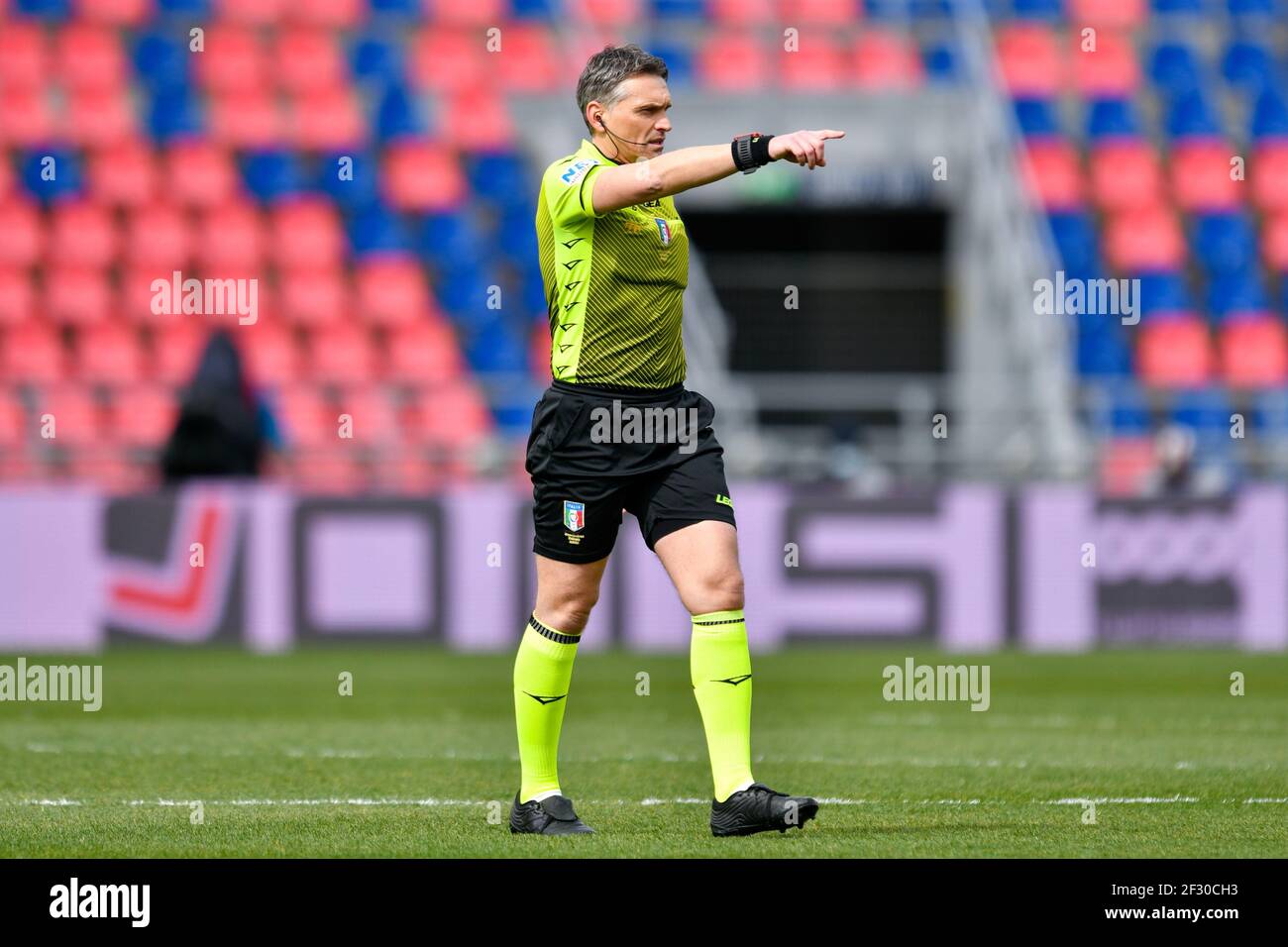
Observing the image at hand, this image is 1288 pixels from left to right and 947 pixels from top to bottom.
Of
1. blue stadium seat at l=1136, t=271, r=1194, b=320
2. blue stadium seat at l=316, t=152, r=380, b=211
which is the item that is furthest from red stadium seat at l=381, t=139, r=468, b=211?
blue stadium seat at l=1136, t=271, r=1194, b=320

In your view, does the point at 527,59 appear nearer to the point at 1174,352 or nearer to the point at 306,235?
the point at 306,235

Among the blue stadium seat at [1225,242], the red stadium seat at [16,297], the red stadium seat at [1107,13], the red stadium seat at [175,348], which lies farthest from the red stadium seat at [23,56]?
the blue stadium seat at [1225,242]

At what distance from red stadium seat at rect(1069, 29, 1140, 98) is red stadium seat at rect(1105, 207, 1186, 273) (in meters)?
1.51

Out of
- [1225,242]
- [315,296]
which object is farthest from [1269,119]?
[315,296]

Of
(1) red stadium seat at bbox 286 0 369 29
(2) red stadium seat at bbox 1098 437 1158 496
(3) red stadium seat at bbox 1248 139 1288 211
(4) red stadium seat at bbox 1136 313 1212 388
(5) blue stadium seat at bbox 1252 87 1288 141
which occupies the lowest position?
(2) red stadium seat at bbox 1098 437 1158 496

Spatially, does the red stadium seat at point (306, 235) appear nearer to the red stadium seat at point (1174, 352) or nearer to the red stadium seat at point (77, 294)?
the red stadium seat at point (77, 294)

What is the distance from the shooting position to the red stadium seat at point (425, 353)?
802 inches

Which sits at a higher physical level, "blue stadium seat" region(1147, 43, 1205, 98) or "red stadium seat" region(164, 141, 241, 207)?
"blue stadium seat" region(1147, 43, 1205, 98)

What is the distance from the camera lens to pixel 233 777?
8.06m

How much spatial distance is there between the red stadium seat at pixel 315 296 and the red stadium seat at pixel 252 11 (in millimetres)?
3396

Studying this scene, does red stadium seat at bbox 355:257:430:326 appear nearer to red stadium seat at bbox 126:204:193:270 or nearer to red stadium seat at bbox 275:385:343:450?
red stadium seat at bbox 275:385:343:450

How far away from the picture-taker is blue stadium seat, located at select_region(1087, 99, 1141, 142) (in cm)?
2194

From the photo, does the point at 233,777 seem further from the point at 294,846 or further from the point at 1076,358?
the point at 1076,358

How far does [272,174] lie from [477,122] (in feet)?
7.02
